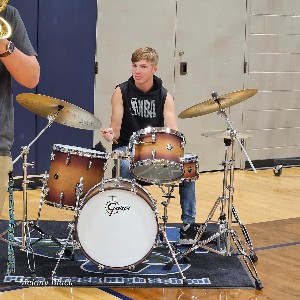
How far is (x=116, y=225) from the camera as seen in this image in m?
3.90

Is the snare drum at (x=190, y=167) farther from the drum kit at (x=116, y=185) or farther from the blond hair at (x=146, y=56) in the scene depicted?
the blond hair at (x=146, y=56)

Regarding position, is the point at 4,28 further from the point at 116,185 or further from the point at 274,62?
the point at 274,62

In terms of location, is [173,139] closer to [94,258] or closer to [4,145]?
[94,258]

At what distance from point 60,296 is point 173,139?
3.87 ft

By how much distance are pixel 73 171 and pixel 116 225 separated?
535mm

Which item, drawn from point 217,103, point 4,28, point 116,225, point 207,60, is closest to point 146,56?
point 217,103

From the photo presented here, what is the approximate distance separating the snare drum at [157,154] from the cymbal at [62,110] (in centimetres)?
29

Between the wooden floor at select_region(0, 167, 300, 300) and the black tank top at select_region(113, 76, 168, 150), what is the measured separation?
1.17 metres

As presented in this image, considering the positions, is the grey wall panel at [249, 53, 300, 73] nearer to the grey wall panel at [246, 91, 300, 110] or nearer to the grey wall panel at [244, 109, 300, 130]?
the grey wall panel at [246, 91, 300, 110]

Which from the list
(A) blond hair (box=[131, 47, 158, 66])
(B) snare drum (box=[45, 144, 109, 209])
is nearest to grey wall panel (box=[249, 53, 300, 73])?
(A) blond hair (box=[131, 47, 158, 66])

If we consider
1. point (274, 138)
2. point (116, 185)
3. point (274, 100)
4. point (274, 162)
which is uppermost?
point (274, 100)

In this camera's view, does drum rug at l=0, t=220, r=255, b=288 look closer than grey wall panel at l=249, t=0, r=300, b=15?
Yes

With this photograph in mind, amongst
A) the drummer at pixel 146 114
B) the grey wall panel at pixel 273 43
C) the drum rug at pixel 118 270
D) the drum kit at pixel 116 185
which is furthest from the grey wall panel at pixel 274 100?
the drum kit at pixel 116 185

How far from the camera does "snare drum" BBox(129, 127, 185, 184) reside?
4035 millimetres
